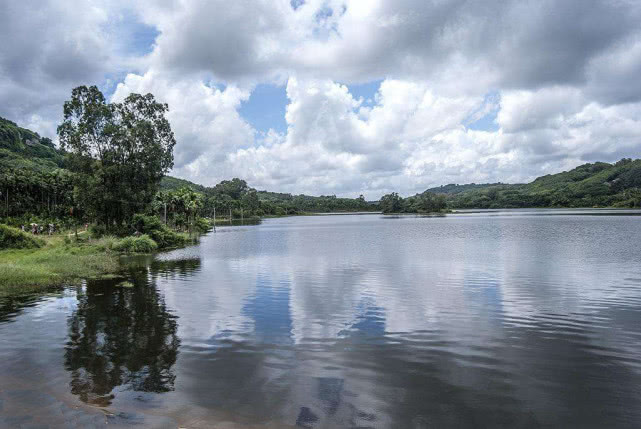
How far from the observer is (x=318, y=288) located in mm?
27984

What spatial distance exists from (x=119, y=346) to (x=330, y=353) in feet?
28.0

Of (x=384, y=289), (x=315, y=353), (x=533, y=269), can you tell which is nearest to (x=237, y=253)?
(x=384, y=289)

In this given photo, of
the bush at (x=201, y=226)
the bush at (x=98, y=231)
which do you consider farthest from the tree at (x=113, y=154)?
the bush at (x=201, y=226)

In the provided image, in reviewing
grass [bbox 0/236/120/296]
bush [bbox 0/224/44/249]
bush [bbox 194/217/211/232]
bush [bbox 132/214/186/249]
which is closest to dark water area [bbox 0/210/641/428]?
grass [bbox 0/236/120/296]

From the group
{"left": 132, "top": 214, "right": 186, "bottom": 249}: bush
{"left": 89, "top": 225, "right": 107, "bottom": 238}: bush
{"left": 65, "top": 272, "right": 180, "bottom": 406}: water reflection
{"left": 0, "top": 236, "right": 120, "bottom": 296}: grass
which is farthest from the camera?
{"left": 132, "top": 214, "right": 186, "bottom": 249}: bush

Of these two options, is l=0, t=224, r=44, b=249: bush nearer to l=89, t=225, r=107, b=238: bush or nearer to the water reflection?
l=89, t=225, r=107, b=238: bush

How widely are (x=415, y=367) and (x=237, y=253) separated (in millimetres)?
42238

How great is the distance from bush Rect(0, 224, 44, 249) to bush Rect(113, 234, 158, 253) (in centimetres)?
916

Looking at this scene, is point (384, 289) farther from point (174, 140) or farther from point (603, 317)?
point (174, 140)

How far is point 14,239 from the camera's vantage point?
44.0 m

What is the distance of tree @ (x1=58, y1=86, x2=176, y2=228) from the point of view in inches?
2331

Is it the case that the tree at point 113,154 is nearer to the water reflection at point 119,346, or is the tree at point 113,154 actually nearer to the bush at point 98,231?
the bush at point 98,231

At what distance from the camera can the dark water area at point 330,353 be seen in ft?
34.1

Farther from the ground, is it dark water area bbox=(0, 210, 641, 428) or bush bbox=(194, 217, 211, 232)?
bush bbox=(194, 217, 211, 232)
